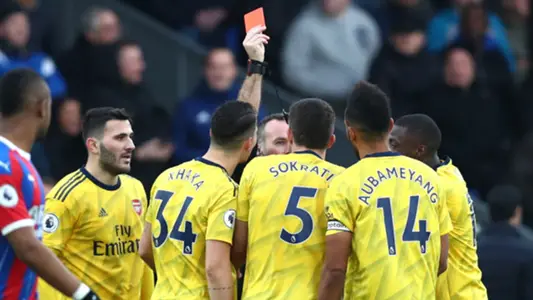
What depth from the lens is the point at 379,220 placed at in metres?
7.88

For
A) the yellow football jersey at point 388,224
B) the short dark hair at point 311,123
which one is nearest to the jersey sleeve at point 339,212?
the yellow football jersey at point 388,224

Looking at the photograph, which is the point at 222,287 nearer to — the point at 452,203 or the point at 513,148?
the point at 452,203

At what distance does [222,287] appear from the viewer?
26.6 feet

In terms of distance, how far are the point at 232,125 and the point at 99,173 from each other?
1425 millimetres

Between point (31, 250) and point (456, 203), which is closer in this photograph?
point (31, 250)

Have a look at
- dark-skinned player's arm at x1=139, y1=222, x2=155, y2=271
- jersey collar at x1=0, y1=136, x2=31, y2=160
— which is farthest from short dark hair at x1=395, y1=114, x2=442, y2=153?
jersey collar at x1=0, y1=136, x2=31, y2=160

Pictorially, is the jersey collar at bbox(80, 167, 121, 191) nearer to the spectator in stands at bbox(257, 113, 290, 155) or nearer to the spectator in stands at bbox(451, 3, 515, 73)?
the spectator in stands at bbox(257, 113, 290, 155)

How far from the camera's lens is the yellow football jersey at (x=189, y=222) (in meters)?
8.29

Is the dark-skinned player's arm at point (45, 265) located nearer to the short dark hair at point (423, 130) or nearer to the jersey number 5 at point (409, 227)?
the jersey number 5 at point (409, 227)

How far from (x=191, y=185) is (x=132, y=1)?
30.1 feet

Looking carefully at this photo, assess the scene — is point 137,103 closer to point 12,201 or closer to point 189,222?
point 189,222

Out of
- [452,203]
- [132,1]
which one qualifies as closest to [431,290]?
[452,203]

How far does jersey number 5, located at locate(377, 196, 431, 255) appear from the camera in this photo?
7.91 m

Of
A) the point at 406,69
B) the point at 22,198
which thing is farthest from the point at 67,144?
the point at 22,198
